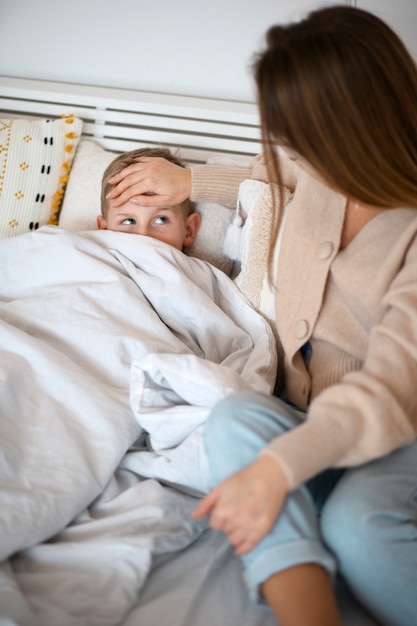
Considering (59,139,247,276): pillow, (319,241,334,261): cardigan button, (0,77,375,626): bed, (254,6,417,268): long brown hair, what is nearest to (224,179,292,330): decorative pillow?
(0,77,375,626): bed

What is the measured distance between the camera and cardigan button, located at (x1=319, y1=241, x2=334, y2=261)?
3.56 feet

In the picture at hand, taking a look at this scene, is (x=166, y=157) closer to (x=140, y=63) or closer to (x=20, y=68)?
(x=140, y=63)

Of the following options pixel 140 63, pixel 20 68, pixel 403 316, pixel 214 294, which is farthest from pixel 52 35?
pixel 403 316

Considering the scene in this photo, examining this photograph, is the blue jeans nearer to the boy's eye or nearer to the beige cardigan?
the beige cardigan

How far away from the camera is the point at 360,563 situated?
83 centimetres

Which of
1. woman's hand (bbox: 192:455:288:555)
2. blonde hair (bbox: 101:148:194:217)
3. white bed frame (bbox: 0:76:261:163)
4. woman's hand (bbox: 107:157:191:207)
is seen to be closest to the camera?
woman's hand (bbox: 192:455:288:555)

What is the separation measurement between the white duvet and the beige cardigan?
0.14m

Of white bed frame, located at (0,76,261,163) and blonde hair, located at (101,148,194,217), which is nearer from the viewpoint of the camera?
blonde hair, located at (101,148,194,217)

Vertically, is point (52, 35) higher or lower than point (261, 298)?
higher

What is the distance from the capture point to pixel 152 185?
1.48 meters

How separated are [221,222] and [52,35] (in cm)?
95

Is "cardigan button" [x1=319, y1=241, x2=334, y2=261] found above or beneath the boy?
above

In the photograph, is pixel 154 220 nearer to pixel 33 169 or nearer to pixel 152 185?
pixel 152 185

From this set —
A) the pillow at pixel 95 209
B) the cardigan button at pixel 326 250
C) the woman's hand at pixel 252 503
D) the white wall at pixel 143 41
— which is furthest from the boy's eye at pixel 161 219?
the woman's hand at pixel 252 503
